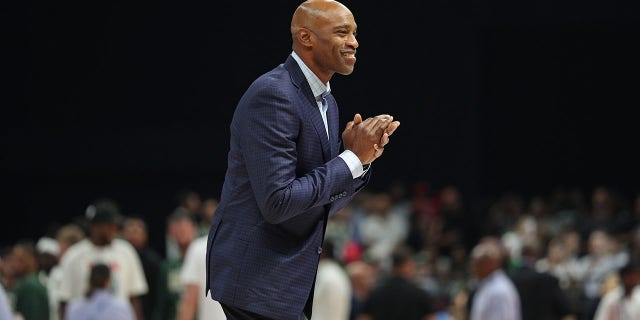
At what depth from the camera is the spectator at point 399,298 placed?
9875mm

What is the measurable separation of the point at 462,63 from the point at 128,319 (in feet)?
33.7

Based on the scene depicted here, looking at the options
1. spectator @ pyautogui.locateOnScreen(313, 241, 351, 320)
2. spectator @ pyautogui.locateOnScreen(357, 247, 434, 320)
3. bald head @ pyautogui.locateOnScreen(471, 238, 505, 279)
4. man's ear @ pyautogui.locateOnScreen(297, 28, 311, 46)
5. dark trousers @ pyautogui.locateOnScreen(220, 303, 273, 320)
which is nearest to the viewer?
dark trousers @ pyautogui.locateOnScreen(220, 303, 273, 320)

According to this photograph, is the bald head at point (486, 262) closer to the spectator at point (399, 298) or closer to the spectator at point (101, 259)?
the spectator at point (399, 298)

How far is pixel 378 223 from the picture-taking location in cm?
1508

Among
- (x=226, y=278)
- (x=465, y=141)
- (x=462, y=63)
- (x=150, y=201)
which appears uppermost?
(x=226, y=278)

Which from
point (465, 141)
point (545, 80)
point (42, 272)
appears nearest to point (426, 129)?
point (465, 141)

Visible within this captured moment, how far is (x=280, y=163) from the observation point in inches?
122

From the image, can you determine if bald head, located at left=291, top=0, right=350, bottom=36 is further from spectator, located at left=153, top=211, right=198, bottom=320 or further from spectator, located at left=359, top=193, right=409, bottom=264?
spectator, located at left=359, top=193, right=409, bottom=264

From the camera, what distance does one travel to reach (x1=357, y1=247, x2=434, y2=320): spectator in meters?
9.88

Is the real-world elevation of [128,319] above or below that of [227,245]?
below

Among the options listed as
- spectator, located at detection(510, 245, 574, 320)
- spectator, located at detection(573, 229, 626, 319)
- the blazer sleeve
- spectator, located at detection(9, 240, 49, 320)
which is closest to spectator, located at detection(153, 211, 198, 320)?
spectator, located at detection(9, 240, 49, 320)

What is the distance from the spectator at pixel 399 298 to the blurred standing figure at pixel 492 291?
0.44 meters

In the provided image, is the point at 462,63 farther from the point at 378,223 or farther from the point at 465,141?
the point at 378,223

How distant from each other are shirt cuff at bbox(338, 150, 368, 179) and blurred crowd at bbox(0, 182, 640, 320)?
297 cm
